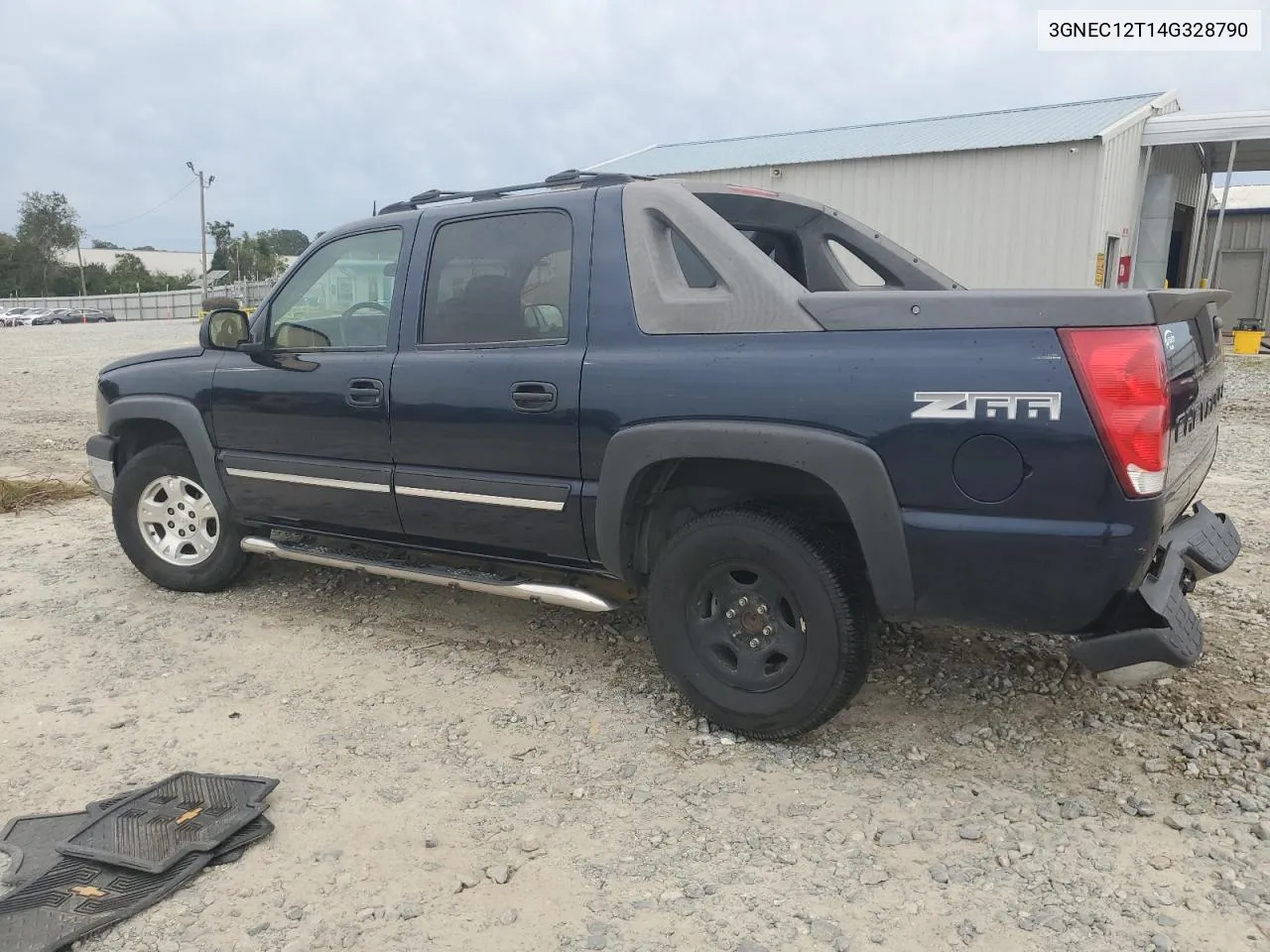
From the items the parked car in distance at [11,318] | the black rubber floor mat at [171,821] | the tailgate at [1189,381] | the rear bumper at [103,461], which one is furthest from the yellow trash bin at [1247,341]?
the parked car in distance at [11,318]

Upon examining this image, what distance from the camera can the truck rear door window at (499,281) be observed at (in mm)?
3646

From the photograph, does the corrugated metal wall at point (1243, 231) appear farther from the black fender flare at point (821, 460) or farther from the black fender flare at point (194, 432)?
the black fender flare at point (194, 432)

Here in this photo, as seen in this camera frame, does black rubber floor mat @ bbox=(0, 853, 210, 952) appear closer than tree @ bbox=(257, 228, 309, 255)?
Yes

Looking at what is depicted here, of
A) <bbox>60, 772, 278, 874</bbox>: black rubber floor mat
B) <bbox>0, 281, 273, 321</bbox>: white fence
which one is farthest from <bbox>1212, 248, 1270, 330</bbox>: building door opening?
<bbox>0, 281, 273, 321</bbox>: white fence

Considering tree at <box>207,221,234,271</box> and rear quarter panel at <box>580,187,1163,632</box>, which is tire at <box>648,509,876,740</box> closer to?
rear quarter panel at <box>580,187,1163,632</box>

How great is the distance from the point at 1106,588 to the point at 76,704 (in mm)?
3700

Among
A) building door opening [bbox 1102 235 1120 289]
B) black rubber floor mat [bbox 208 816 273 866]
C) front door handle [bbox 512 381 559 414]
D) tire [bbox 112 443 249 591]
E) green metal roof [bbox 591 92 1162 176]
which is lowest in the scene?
black rubber floor mat [bbox 208 816 273 866]

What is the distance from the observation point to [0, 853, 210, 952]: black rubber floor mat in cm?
243

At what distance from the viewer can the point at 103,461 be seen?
16.6 feet

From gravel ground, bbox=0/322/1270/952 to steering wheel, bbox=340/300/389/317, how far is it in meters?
1.46

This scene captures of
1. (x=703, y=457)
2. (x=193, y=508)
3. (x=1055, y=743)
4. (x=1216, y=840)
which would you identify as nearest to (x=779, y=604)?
(x=703, y=457)

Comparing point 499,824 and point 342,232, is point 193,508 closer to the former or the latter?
point 342,232

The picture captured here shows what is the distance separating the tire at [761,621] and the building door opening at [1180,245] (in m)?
21.7

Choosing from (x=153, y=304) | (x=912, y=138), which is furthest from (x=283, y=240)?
(x=912, y=138)
